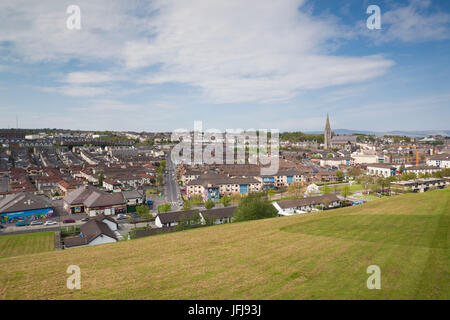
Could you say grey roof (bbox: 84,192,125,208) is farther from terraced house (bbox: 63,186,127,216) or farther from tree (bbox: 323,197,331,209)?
tree (bbox: 323,197,331,209)

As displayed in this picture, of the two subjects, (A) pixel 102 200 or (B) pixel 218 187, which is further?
(B) pixel 218 187

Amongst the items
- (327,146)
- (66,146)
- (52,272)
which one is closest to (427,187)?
(52,272)

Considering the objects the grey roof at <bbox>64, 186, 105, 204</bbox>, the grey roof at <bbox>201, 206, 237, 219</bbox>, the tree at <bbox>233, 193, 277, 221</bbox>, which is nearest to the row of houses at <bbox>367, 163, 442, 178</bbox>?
the grey roof at <bbox>201, 206, 237, 219</bbox>

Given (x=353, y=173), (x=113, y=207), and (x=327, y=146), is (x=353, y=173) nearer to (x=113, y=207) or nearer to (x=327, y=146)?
(x=113, y=207)

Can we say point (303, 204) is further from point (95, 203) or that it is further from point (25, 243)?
point (25, 243)

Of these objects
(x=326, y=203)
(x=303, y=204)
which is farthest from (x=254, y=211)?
(x=326, y=203)

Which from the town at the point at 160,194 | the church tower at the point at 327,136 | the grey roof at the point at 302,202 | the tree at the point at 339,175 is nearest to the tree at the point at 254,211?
the town at the point at 160,194
